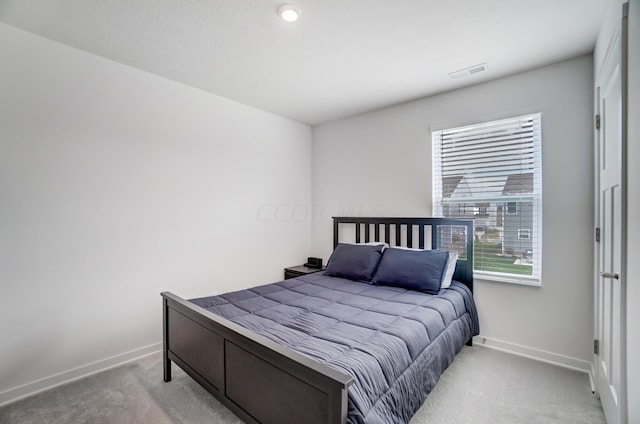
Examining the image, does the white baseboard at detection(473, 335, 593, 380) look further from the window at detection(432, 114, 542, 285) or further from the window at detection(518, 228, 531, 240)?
the window at detection(518, 228, 531, 240)

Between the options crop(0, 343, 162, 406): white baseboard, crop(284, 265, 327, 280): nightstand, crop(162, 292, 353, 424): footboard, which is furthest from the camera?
crop(284, 265, 327, 280): nightstand

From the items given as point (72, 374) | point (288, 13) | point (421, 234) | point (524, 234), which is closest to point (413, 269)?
point (421, 234)

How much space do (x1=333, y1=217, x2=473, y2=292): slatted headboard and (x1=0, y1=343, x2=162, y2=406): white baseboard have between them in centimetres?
243

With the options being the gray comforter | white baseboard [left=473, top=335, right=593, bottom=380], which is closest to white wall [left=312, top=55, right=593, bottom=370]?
white baseboard [left=473, top=335, right=593, bottom=380]

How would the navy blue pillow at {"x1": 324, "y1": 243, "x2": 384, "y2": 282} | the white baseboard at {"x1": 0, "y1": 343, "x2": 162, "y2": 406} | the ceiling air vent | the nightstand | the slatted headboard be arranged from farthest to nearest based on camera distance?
the nightstand, the navy blue pillow at {"x1": 324, "y1": 243, "x2": 384, "y2": 282}, the slatted headboard, the ceiling air vent, the white baseboard at {"x1": 0, "y1": 343, "x2": 162, "y2": 406}

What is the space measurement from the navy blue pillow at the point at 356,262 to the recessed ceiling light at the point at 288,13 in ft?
7.36

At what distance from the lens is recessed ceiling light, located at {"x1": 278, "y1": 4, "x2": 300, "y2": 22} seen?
74.6 inches

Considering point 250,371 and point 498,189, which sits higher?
point 498,189

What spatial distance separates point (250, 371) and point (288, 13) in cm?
216

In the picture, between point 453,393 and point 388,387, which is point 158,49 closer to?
point 388,387

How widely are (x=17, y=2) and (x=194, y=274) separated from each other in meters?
2.42

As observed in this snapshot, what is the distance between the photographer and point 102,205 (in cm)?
255

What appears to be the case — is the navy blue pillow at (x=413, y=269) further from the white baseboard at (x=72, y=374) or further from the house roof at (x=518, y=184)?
the white baseboard at (x=72, y=374)

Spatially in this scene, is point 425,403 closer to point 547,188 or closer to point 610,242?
point 610,242
